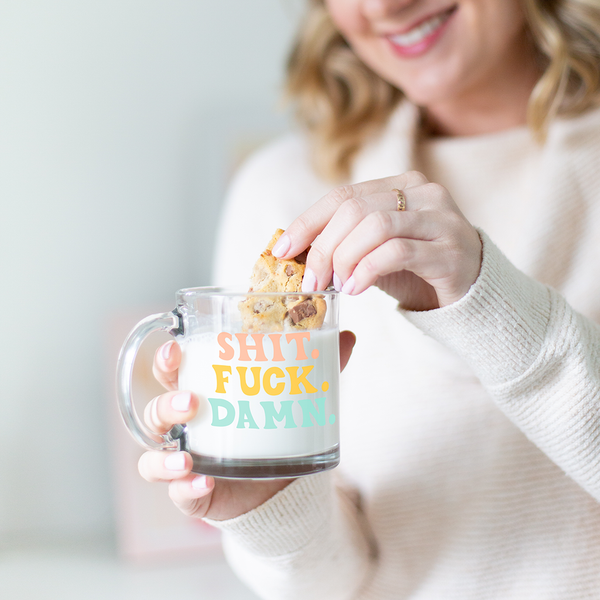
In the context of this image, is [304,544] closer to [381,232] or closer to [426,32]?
[381,232]

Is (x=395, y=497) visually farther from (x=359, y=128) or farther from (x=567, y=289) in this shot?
(x=359, y=128)

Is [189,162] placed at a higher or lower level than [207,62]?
lower

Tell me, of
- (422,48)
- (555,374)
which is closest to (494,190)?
(422,48)

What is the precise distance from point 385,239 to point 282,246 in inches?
4.5

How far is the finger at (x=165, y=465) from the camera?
0.66 meters

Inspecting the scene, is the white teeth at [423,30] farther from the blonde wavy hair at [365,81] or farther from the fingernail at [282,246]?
the fingernail at [282,246]

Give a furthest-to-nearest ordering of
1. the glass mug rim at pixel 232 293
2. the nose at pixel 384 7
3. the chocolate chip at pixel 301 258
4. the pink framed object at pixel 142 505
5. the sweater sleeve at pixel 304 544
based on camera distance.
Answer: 1. the pink framed object at pixel 142 505
2. the nose at pixel 384 7
3. the sweater sleeve at pixel 304 544
4. the chocolate chip at pixel 301 258
5. the glass mug rim at pixel 232 293

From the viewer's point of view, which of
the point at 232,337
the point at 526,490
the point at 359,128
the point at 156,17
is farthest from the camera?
the point at 156,17

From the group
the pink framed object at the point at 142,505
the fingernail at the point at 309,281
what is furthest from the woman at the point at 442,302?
the pink framed object at the point at 142,505

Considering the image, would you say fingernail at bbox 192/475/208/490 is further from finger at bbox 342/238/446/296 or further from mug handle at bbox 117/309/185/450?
finger at bbox 342/238/446/296

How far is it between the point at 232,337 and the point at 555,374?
38cm

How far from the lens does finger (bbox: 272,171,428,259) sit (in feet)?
2.14

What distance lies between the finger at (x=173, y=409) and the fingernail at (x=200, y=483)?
6cm

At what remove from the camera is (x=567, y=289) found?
1040 mm
